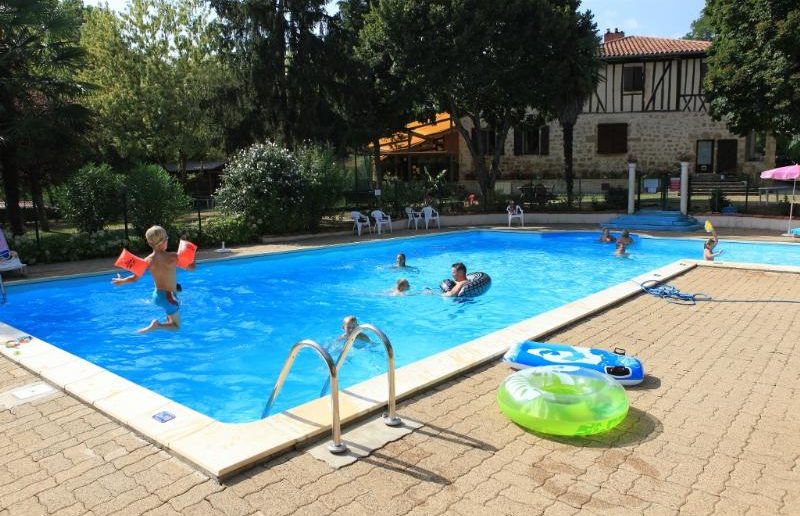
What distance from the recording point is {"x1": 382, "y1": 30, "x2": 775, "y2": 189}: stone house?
3048 centimetres

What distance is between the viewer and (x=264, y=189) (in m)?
17.5

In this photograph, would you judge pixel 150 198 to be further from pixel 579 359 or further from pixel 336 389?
pixel 336 389

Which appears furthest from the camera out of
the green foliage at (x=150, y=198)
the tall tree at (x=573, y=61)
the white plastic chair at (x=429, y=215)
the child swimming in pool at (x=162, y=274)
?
the white plastic chair at (x=429, y=215)

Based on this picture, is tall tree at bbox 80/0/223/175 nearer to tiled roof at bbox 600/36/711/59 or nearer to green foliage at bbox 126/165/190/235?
green foliage at bbox 126/165/190/235

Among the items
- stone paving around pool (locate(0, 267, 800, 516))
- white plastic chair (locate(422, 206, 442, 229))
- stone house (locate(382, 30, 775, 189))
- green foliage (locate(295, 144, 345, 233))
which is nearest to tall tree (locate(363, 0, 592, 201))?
white plastic chair (locate(422, 206, 442, 229))

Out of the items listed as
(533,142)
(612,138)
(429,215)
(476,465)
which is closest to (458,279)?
(476,465)

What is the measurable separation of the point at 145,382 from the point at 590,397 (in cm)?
569

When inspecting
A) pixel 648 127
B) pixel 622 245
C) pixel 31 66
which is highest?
pixel 31 66

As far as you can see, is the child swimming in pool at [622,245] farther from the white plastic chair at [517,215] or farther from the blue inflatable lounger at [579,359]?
the blue inflatable lounger at [579,359]

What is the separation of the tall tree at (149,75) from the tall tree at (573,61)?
14173 millimetres

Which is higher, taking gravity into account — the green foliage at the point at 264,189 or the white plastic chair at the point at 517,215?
the green foliage at the point at 264,189

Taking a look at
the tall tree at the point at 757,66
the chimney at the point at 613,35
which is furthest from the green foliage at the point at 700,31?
the tall tree at the point at 757,66

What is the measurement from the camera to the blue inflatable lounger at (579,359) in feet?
17.0

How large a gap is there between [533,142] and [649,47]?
7.74 meters
